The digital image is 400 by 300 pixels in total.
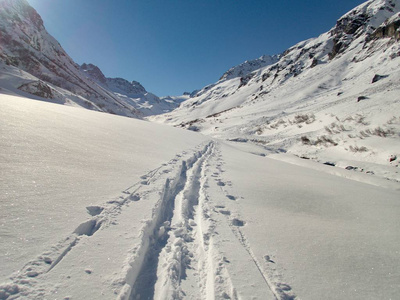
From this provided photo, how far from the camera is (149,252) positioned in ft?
7.60

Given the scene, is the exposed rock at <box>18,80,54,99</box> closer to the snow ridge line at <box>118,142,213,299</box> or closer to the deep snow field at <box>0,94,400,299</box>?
the deep snow field at <box>0,94,400,299</box>

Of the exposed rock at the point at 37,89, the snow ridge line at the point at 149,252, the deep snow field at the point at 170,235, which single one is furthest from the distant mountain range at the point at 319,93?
the snow ridge line at the point at 149,252

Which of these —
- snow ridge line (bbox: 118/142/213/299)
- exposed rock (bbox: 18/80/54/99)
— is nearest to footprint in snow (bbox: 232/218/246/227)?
snow ridge line (bbox: 118/142/213/299)

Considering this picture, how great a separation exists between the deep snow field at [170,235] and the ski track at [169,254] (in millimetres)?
11

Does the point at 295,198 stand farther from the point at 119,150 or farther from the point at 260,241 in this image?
the point at 119,150

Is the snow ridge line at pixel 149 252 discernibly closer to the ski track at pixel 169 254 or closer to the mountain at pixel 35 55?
the ski track at pixel 169 254

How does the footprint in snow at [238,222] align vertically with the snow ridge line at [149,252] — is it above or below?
above

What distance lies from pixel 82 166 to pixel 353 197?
542cm

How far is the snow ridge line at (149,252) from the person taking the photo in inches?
71.4

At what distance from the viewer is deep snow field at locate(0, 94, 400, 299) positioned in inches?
69.2

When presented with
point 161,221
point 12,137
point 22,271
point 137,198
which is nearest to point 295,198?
point 161,221

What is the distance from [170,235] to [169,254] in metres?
0.38

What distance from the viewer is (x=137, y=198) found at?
3.27 metres

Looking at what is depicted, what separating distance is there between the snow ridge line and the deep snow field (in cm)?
1
